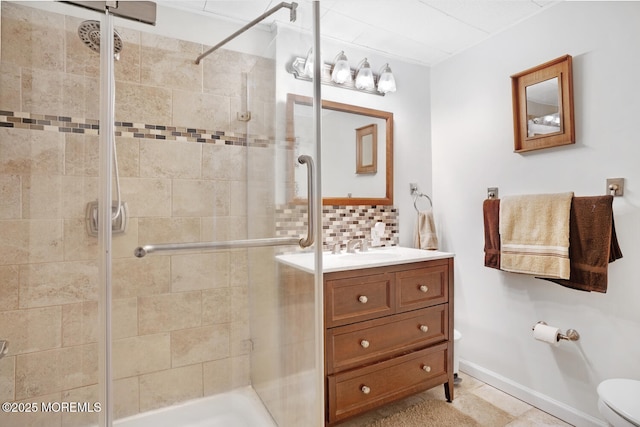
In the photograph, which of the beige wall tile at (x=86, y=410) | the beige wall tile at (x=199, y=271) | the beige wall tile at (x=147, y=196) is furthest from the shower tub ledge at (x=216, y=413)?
the beige wall tile at (x=147, y=196)

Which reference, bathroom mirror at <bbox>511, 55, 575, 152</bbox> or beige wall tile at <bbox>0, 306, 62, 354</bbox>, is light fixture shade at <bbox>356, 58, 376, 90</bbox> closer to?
bathroom mirror at <bbox>511, 55, 575, 152</bbox>

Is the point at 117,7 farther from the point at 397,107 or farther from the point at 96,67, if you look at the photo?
the point at 397,107

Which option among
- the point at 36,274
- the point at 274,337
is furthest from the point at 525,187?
the point at 36,274

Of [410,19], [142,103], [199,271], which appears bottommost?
[199,271]

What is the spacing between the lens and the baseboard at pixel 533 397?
65.4 inches

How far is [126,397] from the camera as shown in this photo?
40.9 inches

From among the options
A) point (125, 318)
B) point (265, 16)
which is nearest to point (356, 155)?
point (265, 16)

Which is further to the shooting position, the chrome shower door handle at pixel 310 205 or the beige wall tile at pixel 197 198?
the chrome shower door handle at pixel 310 205

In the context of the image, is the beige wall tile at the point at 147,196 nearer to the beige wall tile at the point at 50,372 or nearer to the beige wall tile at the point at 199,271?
the beige wall tile at the point at 199,271

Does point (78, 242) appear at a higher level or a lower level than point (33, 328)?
higher

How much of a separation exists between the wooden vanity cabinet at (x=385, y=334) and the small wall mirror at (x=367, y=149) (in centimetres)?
80

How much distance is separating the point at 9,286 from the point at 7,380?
277 millimetres

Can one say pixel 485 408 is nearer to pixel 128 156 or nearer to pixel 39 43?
pixel 128 156

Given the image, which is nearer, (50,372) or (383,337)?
(50,372)
